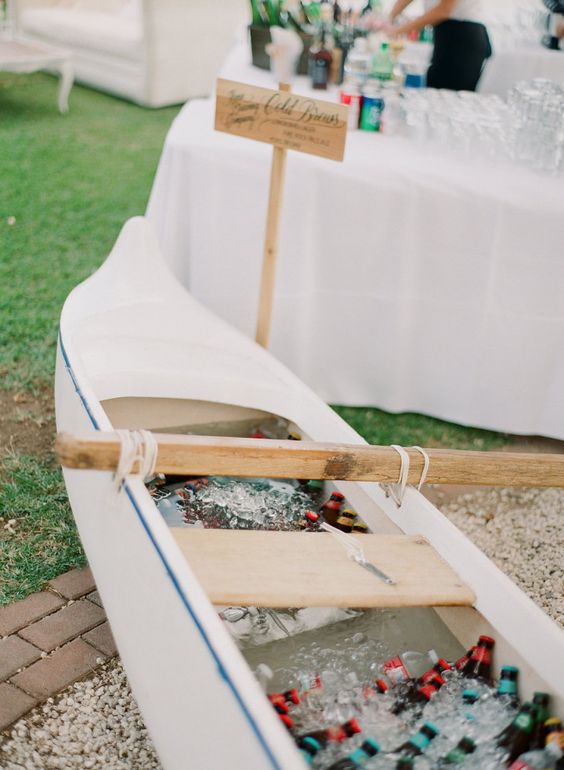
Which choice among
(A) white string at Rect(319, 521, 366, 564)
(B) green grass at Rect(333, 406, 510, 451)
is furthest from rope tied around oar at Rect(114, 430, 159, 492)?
(B) green grass at Rect(333, 406, 510, 451)

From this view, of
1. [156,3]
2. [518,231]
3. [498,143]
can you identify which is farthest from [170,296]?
[156,3]

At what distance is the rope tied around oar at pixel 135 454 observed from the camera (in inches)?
56.4

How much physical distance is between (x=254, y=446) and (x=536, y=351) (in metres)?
1.52

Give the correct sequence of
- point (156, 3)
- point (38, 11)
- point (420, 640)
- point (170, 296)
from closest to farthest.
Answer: point (420, 640) < point (170, 296) < point (156, 3) < point (38, 11)

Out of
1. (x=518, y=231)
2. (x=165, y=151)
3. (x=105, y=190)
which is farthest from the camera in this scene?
(x=105, y=190)

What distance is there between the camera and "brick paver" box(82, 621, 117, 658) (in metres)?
1.85

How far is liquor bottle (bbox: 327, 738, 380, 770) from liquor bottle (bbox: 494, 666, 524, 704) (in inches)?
10.3

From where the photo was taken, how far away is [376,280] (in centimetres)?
280

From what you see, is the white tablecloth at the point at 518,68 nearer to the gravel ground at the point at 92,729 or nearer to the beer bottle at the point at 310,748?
the gravel ground at the point at 92,729

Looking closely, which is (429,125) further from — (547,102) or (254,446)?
(254,446)

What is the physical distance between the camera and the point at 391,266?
9.09 feet

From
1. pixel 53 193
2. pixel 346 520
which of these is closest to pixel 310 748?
pixel 346 520

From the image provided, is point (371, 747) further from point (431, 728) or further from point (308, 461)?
point (308, 461)

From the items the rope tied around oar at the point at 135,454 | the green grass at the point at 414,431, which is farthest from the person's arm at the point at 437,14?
the rope tied around oar at the point at 135,454
